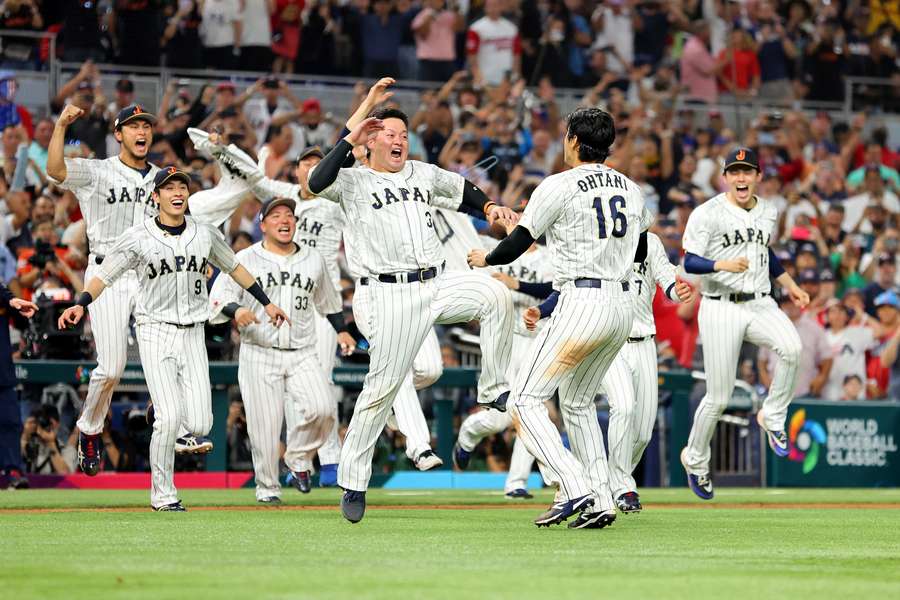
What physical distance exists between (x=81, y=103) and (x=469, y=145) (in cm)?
458

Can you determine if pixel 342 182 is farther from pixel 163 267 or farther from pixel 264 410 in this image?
pixel 264 410

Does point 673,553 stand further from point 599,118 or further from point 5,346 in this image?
point 5,346

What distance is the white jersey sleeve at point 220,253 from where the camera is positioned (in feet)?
36.7

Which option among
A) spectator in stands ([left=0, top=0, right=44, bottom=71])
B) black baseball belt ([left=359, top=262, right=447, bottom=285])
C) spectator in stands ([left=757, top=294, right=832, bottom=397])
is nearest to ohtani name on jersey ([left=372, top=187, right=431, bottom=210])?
black baseball belt ([left=359, top=262, right=447, bottom=285])

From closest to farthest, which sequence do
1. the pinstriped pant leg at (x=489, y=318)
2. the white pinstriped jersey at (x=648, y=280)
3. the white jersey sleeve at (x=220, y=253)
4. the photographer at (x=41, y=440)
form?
the pinstriped pant leg at (x=489, y=318) < the white jersey sleeve at (x=220, y=253) < the white pinstriped jersey at (x=648, y=280) < the photographer at (x=41, y=440)

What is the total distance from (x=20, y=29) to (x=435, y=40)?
578 cm

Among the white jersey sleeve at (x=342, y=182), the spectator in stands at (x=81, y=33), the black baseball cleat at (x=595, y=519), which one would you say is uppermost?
the spectator in stands at (x=81, y=33)

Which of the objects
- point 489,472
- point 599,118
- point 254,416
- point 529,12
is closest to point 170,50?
point 529,12

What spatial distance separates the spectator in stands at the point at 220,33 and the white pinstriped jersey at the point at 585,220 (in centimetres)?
1270

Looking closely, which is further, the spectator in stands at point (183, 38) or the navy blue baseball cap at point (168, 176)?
the spectator in stands at point (183, 38)

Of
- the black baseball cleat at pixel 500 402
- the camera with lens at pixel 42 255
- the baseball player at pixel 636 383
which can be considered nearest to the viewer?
the black baseball cleat at pixel 500 402

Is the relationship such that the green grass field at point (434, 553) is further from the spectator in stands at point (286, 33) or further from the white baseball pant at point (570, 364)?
the spectator in stands at point (286, 33)

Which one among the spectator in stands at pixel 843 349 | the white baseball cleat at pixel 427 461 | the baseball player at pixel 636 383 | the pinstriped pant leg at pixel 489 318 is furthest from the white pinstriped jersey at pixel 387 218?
the spectator in stands at pixel 843 349

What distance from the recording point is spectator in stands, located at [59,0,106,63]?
19281 mm
